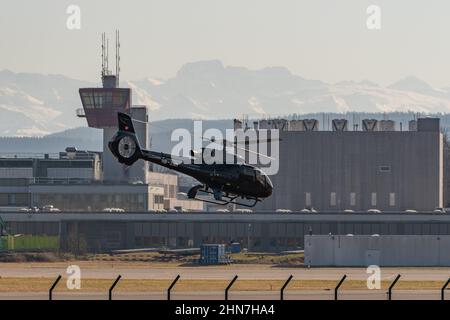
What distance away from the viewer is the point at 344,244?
132 m

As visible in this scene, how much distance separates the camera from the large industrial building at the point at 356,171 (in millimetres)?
187000

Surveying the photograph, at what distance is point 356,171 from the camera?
7397 inches

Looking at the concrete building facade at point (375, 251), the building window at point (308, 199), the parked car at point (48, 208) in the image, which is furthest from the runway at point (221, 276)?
the building window at point (308, 199)

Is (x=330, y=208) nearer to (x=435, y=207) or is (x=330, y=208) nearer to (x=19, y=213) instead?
(x=435, y=207)

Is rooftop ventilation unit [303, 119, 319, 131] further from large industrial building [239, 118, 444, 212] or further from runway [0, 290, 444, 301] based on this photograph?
runway [0, 290, 444, 301]

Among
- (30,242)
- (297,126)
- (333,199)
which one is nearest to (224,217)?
(333,199)

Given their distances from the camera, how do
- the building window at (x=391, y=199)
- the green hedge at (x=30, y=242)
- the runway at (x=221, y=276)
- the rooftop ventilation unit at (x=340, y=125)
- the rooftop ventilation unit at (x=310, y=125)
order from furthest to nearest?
1. the rooftop ventilation unit at (x=340, y=125)
2. the rooftop ventilation unit at (x=310, y=125)
3. the building window at (x=391, y=199)
4. the green hedge at (x=30, y=242)
5. the runway at (x=221, y=276)

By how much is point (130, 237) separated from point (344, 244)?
46.9 meters

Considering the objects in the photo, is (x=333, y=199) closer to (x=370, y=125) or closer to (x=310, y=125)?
(x=310, y=125)

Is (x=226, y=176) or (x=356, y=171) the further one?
(x=356, y=171)

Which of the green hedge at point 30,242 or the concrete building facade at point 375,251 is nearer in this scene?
the concrete building facade at point 375,251

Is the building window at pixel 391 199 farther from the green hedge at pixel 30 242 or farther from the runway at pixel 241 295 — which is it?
the runway at pixel 241 295

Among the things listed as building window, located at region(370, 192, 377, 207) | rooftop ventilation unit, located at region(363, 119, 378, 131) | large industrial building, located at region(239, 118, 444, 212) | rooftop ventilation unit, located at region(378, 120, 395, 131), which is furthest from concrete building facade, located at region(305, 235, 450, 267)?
rooftop ventilation unit, located at region(363, 119, 378, 131)
